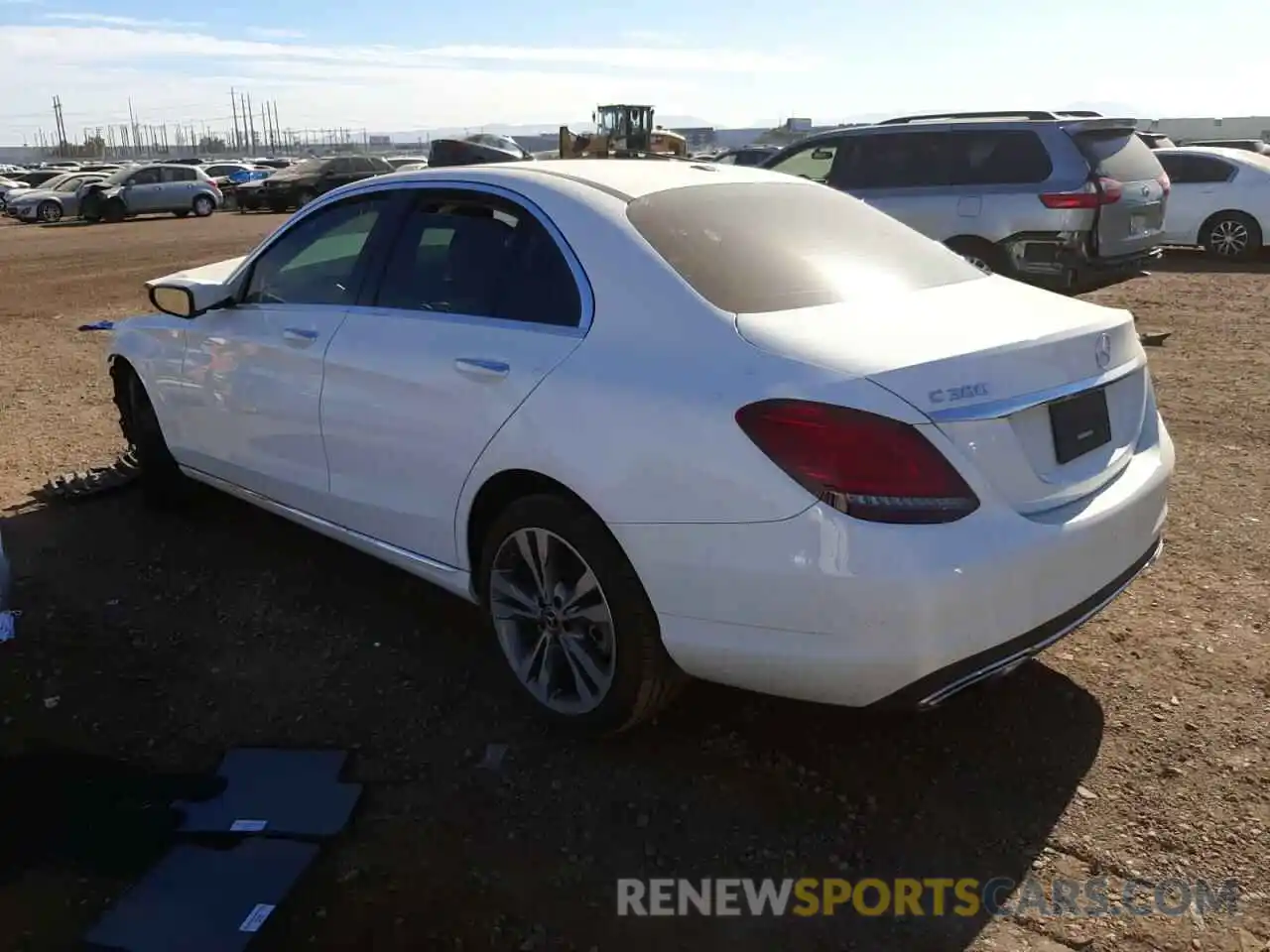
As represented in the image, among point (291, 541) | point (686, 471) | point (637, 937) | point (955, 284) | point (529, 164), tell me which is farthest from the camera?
point (291, 541)

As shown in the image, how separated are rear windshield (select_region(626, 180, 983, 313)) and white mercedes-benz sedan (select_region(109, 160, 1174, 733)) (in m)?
0.01

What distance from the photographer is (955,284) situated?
365cm

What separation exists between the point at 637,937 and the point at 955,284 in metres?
2.23

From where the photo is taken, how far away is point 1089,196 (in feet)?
30.2

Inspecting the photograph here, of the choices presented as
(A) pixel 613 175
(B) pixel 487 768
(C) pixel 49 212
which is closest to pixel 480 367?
(A) pixel 613 175

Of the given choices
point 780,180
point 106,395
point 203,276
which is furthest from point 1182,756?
point 106,395

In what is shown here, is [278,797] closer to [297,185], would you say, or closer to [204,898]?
[204,898]

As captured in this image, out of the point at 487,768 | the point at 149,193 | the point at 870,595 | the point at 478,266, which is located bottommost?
the point at 149,193

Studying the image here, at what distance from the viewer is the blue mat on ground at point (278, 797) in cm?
310

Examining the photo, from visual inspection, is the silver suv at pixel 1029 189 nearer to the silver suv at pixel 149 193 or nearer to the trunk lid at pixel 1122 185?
the trunk lid at pixel 1122 185

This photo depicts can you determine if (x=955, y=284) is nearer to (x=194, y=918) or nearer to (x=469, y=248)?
(x=469, y=248)

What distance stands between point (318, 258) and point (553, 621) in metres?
1.93

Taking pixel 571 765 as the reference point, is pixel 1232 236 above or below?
above

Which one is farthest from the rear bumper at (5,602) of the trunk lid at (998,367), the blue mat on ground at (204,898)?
the trunk lid at (998,367)
